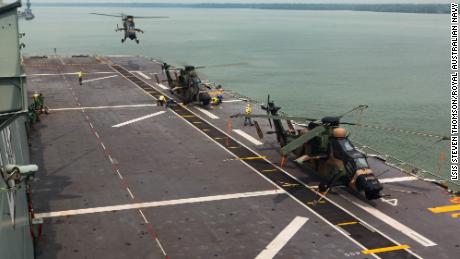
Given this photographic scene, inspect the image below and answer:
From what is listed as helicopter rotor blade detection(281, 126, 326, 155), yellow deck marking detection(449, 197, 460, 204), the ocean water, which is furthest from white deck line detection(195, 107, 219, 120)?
yellow deck marking detection(449, 197, 460, 204)

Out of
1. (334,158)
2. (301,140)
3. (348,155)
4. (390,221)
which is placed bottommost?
(390,221)

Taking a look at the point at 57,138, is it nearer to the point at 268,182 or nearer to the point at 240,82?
the point at 268,182

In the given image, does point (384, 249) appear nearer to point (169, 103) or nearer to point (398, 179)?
point (398, 179)

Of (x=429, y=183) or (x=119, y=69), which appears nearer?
(x=429, y=183)

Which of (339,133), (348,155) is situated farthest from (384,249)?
(339,133)

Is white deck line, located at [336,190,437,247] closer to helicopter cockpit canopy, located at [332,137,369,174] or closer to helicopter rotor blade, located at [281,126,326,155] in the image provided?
helicopter cockpit canopy, located at [332,137,369,174]

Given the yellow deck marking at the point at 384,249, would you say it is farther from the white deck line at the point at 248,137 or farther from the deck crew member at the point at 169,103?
the deck crew member at the point at 169,103

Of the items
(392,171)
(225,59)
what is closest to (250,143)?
(392,171)

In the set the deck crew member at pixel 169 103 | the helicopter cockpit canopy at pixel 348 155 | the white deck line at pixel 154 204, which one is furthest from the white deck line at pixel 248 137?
the deck crew member at pixel 169 103
